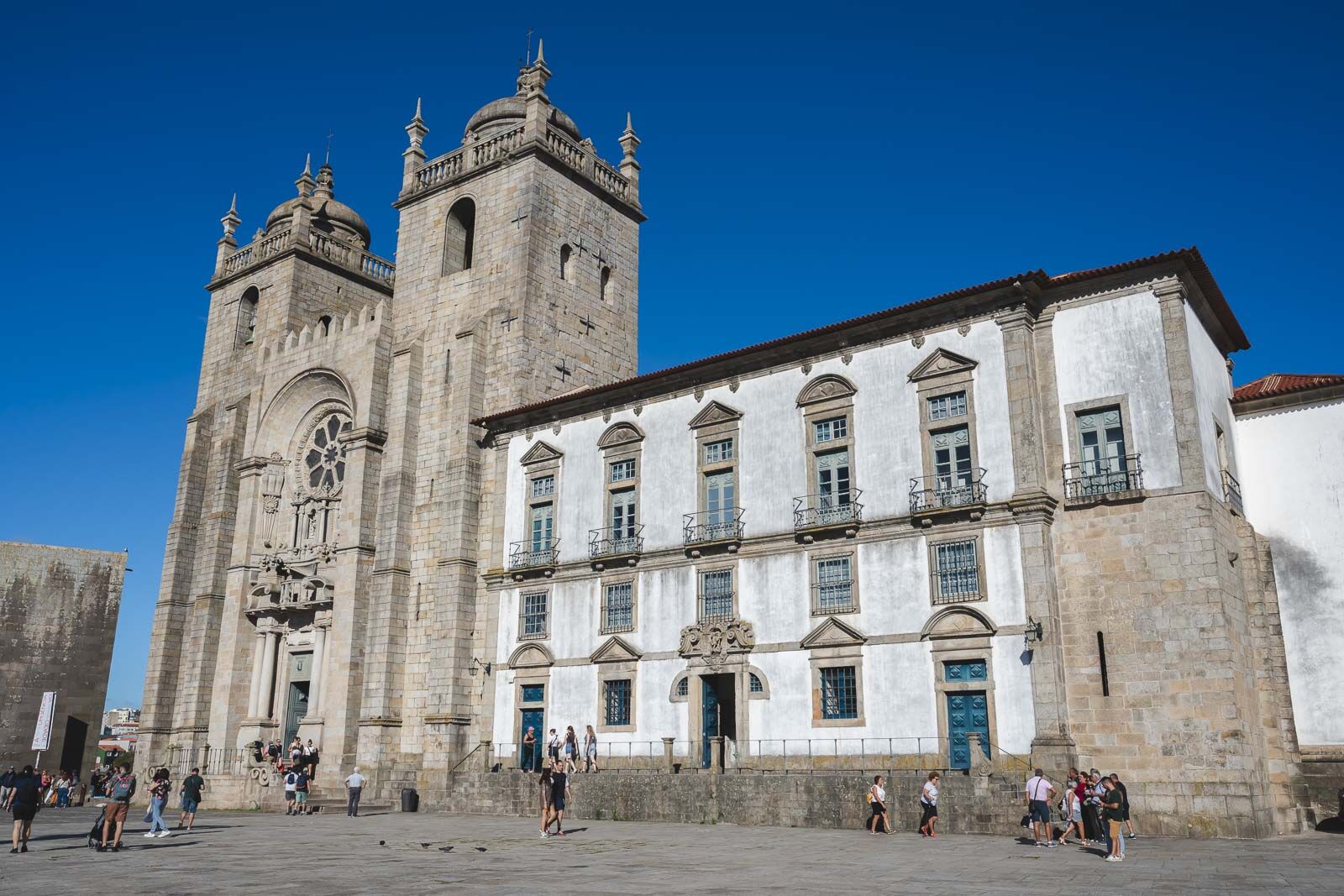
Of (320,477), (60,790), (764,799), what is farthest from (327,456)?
(764,799)

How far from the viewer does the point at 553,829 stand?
69.7 ft

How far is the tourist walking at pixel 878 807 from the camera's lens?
65.9 feet

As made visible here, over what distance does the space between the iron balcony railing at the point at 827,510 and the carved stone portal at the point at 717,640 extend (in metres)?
2.85

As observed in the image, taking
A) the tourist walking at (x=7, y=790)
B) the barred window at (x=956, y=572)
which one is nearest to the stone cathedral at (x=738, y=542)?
the barred window at (x=956, y=572)

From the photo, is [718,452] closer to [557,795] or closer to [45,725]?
[557,795]

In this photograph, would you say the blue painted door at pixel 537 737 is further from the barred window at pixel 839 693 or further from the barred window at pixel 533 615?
the barred window at pixel 839 693

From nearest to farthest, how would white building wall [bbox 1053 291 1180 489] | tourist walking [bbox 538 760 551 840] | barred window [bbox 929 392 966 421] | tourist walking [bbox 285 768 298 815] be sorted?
tourist walking [bbox 538 760 551 840] < white building wall [bbox 1053 291 1180 489] < barred window [bbox 929 392 966 421] < tourist walking [bbox 285 768 298 815]

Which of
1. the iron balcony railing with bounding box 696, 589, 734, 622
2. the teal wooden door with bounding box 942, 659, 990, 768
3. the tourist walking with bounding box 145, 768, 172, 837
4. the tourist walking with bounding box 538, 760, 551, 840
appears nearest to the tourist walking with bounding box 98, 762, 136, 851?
the tourist walking with bounding box 145, 768, 172, 837

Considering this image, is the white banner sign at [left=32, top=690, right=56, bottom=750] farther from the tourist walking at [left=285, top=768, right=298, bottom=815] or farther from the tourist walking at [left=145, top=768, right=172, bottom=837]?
the tourist walking at [left=145, top=768, right=172, bottom=837]

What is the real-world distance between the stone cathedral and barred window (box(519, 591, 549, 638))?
0.11m

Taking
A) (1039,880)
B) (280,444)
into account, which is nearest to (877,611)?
(1039,880)

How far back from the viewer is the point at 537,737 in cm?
2923

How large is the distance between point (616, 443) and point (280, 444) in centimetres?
1592

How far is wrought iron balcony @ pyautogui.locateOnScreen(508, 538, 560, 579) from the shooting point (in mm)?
30234
